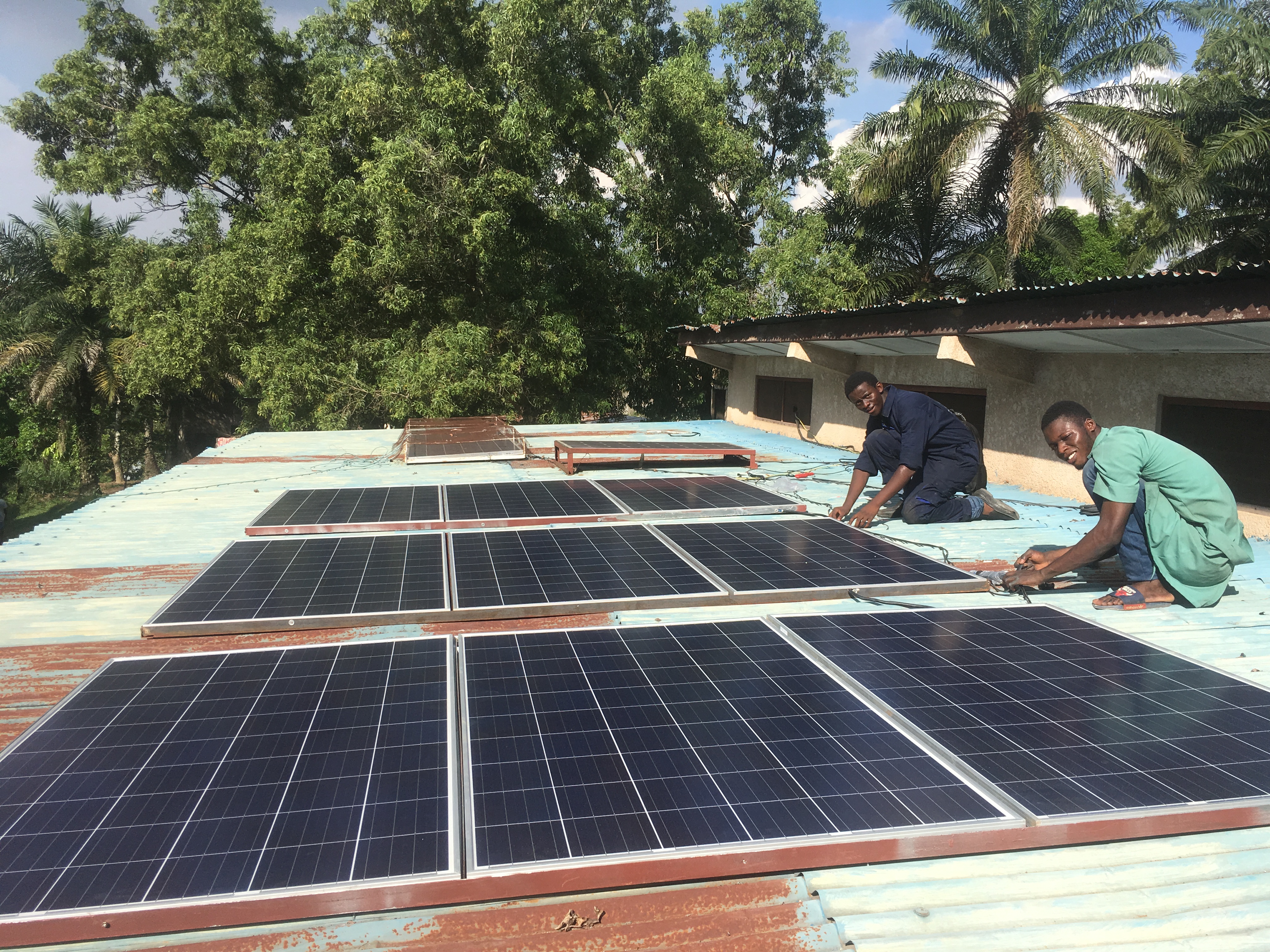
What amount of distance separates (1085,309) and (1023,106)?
19904mm

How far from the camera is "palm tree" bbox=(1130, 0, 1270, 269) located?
22.4 metres

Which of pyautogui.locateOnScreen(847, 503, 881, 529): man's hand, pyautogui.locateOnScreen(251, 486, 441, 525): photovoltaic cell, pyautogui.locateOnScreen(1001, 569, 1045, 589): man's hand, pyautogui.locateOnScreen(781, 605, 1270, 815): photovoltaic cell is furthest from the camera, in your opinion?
pyautogui.locateOnScreen(251, 486, 441, 525): photovoltaic cell

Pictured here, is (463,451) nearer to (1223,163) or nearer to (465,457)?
(465,457)

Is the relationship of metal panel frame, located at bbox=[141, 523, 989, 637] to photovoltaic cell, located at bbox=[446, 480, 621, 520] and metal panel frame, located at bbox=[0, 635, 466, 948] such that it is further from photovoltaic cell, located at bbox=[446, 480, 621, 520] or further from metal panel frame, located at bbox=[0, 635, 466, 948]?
metal panel frame, located at bbox=[0, 635, 466, 948]

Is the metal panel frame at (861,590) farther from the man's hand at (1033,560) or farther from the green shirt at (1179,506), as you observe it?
the green shirt at (1179,506)

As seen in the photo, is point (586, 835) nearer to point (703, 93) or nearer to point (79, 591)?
point (79, 591)

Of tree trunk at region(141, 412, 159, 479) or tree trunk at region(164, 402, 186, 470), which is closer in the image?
tree trunk at region(141, 412, 159, 479)

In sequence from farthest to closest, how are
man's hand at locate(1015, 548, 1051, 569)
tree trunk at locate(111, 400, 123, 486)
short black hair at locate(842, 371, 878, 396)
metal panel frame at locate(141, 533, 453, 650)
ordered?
tree trunk at locate(111, 400, 123, 486) → short black hair at locate(842, 371, 878, 396) → man's hand at locate(1015, 548, 1051, 569) → metal panel frame at locate(141, 533, 453, 650)

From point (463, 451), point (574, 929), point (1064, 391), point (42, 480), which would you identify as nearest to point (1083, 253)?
point (1064, 391)

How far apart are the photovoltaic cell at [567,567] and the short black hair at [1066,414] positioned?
244 cm

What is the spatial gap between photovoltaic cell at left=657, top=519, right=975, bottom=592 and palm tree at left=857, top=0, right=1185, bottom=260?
20.6 metres

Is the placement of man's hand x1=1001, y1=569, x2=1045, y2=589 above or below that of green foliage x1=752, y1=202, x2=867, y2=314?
below

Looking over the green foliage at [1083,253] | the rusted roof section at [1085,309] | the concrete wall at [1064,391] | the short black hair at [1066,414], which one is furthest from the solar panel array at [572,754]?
the green foliage at [1083,253]

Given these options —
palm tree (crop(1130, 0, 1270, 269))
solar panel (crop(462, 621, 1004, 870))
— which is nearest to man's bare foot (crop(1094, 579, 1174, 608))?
solar panel (crop(462, 621, 1004, 870))
